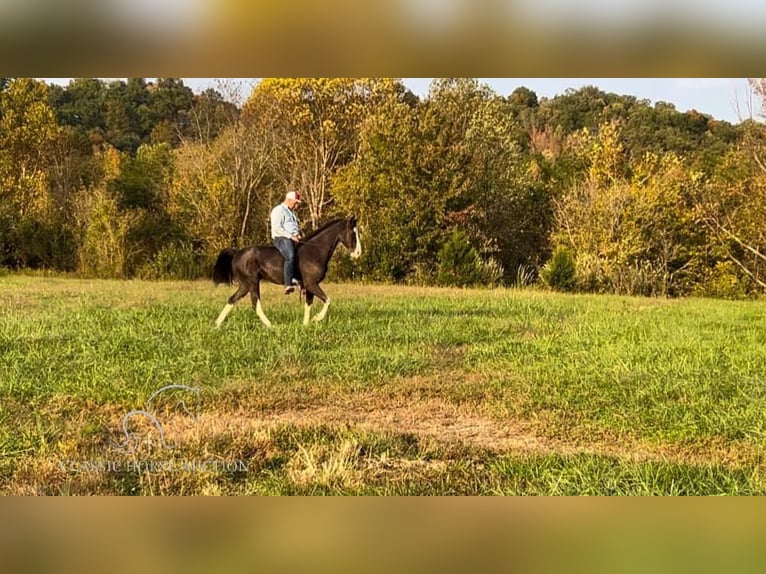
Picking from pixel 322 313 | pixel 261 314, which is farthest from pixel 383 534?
pixel 261 314

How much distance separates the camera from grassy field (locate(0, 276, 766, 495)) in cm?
233

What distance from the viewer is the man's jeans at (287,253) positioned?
2.73 meters

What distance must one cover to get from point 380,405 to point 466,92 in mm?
1398

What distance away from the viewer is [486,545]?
206cm

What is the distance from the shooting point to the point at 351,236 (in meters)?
2.69

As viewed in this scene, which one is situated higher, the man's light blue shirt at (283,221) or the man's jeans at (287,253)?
the man's light blue shirt at (283,221)

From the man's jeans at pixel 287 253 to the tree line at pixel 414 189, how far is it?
0.09 metres

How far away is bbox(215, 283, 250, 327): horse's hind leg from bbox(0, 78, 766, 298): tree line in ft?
0.58

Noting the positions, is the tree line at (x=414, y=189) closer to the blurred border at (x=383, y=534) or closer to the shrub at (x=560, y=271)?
the shrub at (x=560, y=271)

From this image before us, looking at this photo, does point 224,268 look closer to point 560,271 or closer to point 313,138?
point 313,138
